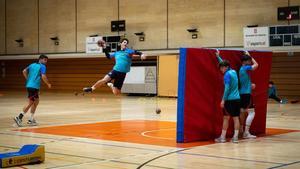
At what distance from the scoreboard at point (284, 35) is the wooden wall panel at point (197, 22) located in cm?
345

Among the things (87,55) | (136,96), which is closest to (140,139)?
(136,96)

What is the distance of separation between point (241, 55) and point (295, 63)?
1748 cm

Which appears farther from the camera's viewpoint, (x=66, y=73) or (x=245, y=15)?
(x=66, y=73)

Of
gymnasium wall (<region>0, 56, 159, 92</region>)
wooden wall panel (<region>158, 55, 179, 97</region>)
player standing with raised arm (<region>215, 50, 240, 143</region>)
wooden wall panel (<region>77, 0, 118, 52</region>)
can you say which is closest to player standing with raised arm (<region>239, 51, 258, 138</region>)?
player standing with raised arm (<region>215, 50, 240, 143</region>)

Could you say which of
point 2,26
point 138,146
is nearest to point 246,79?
point 138,146

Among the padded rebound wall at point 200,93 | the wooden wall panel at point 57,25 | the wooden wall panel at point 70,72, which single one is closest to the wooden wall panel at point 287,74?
the wooden wall panel at point 70,72

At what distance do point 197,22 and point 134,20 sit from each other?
4.95m

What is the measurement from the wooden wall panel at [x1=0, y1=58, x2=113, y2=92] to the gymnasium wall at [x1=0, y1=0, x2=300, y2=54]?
201 cm

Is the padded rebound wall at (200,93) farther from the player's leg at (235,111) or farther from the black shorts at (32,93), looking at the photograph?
the black shorts at (32,93)

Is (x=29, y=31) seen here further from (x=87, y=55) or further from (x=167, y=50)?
(x=167, y=50)

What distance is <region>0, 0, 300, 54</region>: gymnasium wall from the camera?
2945 cm

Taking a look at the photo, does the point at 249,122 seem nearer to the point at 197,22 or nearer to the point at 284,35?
the point at 284,35

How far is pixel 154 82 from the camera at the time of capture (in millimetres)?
33031

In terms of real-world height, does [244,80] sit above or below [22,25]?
below
